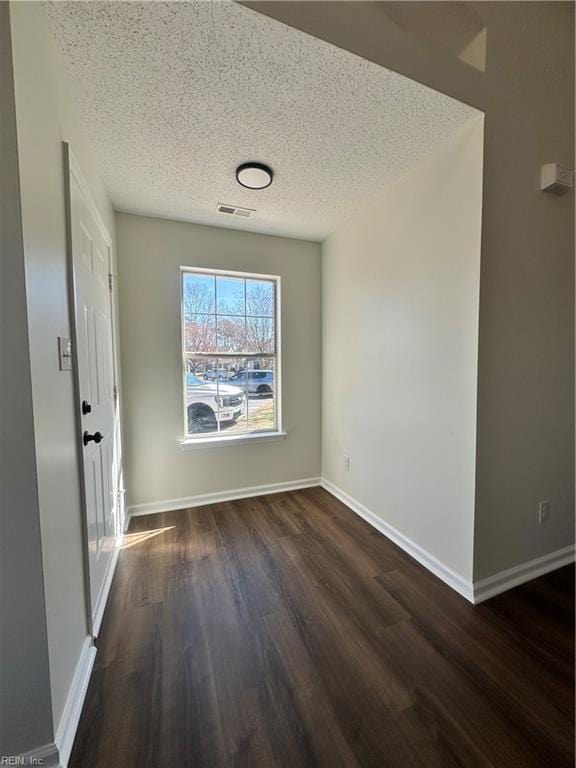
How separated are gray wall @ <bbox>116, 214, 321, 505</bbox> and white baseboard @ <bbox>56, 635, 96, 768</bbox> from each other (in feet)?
4.53

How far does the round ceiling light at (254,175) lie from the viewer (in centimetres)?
190

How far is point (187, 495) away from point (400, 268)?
2.52 meters

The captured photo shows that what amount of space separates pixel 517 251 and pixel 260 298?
6.54 ft

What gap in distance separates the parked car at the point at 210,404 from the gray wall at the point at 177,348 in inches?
4.4

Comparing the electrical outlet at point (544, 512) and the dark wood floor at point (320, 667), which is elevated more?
the electrical outlet at point (544, 512)

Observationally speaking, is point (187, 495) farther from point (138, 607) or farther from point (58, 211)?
point (58, 211)

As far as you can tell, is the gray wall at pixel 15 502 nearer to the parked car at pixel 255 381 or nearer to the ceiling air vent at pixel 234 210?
the ceiling air vent at pixel 234 210

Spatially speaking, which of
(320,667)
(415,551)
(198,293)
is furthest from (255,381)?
(320,667)

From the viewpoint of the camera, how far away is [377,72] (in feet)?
4.30

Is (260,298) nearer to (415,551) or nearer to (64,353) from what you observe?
(64,353)

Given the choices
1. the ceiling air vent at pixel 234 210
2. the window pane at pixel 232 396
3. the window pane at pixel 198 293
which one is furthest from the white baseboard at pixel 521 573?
the ceiling air vent at pixel 234 210

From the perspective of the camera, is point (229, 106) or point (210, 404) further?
point (210, 404)

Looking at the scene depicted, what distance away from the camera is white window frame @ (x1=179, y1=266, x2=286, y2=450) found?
106 inches

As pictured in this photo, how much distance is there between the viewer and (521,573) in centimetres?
181
